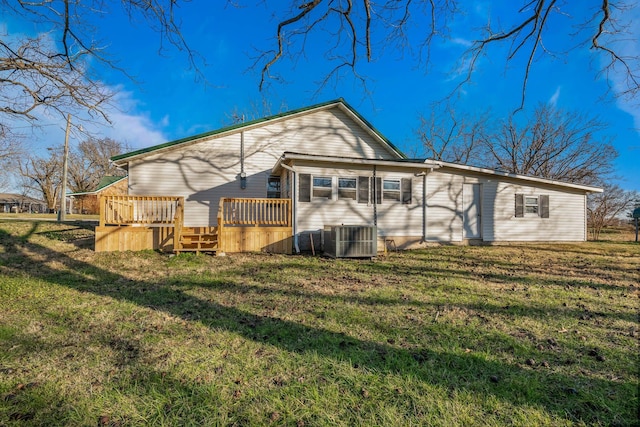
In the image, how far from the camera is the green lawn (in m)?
1.96

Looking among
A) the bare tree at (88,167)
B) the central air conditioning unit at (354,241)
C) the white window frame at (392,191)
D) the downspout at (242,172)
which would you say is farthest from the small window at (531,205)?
the bare tree at (88,167)

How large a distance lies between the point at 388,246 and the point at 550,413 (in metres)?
8.93

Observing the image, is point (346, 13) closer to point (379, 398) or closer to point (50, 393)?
point (379, 398)

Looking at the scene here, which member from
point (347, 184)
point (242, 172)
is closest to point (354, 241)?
point (347, 184)

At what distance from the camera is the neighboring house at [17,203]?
2005 inches

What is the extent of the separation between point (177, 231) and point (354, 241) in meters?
5.21

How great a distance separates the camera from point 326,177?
10227 mm

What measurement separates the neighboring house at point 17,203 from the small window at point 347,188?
63.2 metres

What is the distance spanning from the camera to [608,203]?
20.7 m

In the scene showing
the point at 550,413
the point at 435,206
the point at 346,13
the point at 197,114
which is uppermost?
the point at 197,114

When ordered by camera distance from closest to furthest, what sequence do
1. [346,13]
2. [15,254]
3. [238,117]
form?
1. [346,13]
2. [15,254]
3. [238,117]

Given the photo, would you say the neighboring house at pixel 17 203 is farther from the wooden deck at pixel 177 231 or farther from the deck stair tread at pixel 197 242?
the deck stair tread at pixel 197 242

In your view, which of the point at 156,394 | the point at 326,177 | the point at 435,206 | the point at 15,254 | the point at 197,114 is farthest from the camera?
the point at 197,114

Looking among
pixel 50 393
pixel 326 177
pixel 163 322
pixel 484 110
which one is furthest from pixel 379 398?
pixel 484 110
